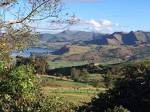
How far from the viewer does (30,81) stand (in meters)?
25.8

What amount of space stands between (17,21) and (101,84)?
126m

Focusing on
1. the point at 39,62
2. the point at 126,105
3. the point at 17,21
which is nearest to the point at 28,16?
the point at 17,21

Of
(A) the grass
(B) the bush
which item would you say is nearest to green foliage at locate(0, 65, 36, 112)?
(B) the bush

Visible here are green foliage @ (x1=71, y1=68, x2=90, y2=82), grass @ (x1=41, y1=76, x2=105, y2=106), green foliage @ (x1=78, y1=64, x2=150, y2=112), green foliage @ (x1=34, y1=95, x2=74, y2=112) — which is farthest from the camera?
green foliage @ (x1=71, y1=68, x2=90, y2=82)

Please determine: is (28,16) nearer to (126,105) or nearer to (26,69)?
(26,69)

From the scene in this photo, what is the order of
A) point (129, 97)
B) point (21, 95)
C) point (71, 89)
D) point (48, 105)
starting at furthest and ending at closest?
1. point (71, 89)
2. point (129, 97)
3. point (48, 105)
4. point (21, 95)

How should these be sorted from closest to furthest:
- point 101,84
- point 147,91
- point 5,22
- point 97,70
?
point 5,22
point 147,91
point 101,84
point 97,70

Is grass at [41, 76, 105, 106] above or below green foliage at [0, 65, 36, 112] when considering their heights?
below

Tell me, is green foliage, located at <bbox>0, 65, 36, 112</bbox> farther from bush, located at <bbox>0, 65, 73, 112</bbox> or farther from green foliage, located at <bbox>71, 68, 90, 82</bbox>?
green foliage, located at <bbox>71, 68, 90, 82</bbox>

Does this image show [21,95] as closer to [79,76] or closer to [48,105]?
[48,105]

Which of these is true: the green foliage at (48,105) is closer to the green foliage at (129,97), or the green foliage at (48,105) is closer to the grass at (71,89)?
the green foliage at (129,97)

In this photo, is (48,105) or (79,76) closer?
(48,105)

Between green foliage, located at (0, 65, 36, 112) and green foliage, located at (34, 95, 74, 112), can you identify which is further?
green foliage, located at (34, 95, 74, 112)

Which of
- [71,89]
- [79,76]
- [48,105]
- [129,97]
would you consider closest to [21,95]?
[48,105]
